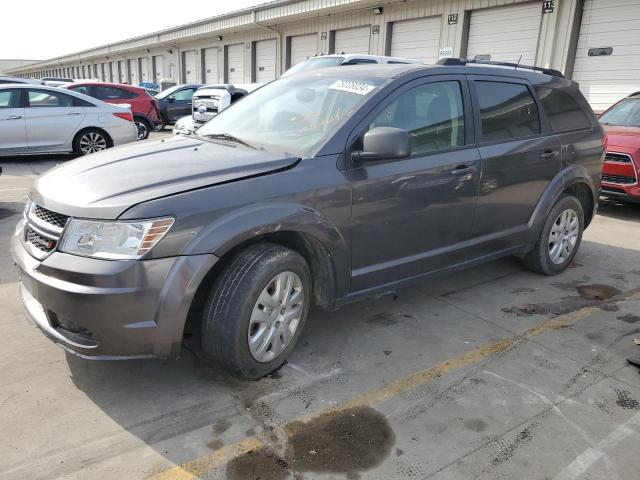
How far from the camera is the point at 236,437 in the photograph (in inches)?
104

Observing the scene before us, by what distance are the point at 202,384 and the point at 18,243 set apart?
51.5 inches

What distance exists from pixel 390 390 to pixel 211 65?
2809 cm

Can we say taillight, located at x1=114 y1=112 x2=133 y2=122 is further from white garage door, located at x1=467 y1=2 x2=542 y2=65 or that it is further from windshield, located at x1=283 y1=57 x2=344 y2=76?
white garage door, located at x1=467 y1=2 x2=542 y2=65

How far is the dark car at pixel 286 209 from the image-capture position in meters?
2.61

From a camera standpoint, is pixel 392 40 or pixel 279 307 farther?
pixel 392 40

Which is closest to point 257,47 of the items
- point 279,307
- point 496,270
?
point 496,270

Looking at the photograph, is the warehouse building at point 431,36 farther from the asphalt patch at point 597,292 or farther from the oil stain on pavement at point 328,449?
the oil stain on pavement at point 328,449

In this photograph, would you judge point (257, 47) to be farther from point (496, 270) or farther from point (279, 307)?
point (279, 307)

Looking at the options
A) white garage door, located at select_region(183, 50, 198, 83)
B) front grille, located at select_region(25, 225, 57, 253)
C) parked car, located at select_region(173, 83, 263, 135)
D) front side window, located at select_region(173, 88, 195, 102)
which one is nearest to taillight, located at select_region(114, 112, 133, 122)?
parked car, located at select_region(173, 83, 263, 135)

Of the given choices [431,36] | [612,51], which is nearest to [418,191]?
[612,51]

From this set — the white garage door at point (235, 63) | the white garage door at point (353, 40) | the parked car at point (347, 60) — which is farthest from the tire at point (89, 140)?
the white garage door at point (235, 63)

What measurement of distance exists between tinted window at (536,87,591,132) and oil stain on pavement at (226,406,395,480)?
10.6ft

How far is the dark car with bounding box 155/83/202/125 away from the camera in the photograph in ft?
59.8

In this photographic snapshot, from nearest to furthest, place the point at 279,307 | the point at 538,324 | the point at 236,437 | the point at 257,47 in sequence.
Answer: the point at 236,437 < the point at 279,307 < the point at 538,324 < the point at 257,47
